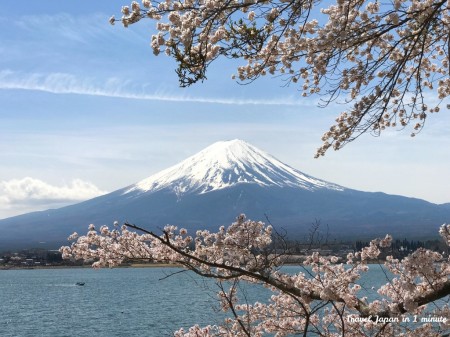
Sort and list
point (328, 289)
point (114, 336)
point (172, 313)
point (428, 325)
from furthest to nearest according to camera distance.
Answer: point (172, 313)
point (114, 336)
point (428, 325)
point (328, 289)

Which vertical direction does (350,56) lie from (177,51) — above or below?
above

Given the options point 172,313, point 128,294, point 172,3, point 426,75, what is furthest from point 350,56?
point 128,294

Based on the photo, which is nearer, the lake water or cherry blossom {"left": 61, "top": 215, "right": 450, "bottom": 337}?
cherry blossom {"left": 61, "top": 215, "right": 450, "bottom": 337}

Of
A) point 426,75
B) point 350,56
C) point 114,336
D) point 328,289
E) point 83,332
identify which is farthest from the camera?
point 83,332

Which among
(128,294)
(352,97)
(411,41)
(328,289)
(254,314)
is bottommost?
(128,294)

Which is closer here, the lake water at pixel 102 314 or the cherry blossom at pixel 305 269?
the cherry blossom at pixel 305 269

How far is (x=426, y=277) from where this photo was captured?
377cm

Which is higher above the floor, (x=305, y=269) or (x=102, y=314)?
(x=305, y=269)

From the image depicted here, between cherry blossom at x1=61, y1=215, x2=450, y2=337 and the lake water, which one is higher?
cherry blossom at x1=61, y1=215, x2=450, y2=337

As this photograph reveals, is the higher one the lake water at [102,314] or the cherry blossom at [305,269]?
the cherry blossom at [305,269]

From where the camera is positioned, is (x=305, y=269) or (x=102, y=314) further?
(x=102, y=314)

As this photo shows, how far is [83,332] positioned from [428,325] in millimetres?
30826

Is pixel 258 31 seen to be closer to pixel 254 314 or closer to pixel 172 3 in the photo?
pixel 172 3

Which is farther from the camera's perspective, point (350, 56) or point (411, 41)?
point (350, 56)
